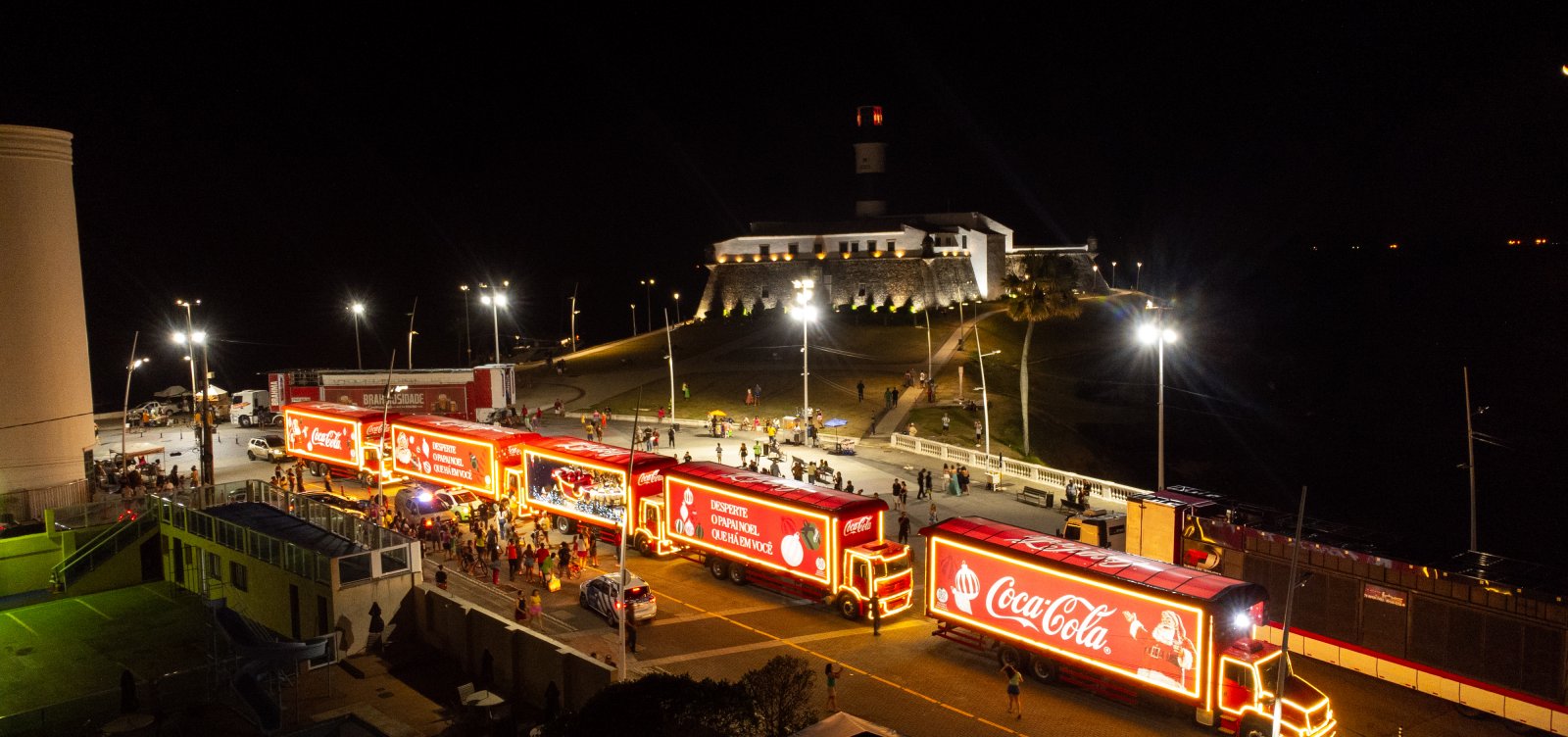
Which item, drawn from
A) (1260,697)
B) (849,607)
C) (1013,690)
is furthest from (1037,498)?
(1260,697)

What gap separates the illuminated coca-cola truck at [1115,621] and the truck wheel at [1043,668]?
0.03m

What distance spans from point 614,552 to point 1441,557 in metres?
22.2

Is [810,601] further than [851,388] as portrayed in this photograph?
No

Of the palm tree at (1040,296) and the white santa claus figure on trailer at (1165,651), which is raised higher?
the palm tree at (1040,296)

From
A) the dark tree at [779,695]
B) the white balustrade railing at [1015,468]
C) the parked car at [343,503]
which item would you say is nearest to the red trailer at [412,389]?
the parked car at [343,503]

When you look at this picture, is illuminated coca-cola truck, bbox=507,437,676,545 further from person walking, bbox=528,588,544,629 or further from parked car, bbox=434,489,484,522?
person walking, bbox=528,588,544,629

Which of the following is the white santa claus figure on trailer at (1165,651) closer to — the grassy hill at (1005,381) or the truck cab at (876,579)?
the truck cab at (876,579)

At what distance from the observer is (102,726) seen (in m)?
17.4

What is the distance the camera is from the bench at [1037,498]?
119ft

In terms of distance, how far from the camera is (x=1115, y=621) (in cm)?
1841

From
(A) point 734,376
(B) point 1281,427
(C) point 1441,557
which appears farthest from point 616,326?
(C) point 1441,557

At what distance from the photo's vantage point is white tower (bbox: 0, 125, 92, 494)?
106 ft

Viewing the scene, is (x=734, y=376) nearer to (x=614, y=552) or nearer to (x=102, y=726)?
(x=614, y=552)

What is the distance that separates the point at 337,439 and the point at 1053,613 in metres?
34.1
